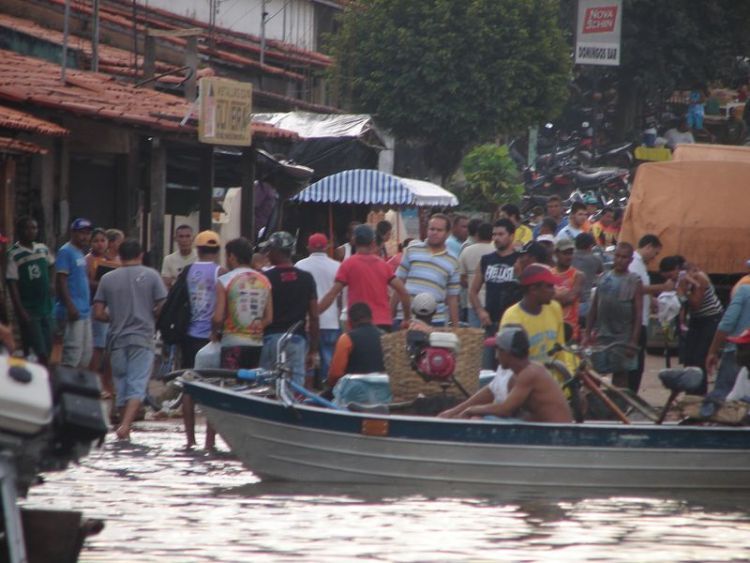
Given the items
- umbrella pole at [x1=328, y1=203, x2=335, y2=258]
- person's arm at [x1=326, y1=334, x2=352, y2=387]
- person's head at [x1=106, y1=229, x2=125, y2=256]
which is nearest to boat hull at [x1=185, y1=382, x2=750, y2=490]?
person's arm at [x1=326, y1=334, x2=352, y2=387]

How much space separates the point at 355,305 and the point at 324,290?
10.6 feet

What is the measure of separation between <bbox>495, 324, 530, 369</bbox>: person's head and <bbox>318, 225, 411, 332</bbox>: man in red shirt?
12.7ft

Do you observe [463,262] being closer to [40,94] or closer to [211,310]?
[211,310]

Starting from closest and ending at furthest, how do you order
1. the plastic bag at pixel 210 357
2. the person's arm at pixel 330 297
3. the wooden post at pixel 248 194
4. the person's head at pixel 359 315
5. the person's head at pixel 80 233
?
the person's head at pixel 359 315 → the plastic bag at pixel 210 357 → the person's arm at pixel 330 297 → the person's head at pixel 80 233 → the wooden post at pixel 248 194

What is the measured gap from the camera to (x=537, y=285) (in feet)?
39.3

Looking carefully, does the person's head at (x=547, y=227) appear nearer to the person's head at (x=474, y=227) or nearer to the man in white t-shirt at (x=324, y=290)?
the person's head at (x=474, y=227)

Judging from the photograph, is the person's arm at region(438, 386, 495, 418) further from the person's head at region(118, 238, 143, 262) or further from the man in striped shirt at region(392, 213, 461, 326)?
the man in striped shirt at region(392, 213, 461, 326)

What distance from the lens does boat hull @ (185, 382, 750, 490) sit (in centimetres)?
1115

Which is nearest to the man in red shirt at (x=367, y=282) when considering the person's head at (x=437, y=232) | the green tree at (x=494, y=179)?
the person's head at (x=437, y=232)

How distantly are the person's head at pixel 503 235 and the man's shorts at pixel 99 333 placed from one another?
373cm

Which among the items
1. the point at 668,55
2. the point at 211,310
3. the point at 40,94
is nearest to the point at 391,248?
the point at 40,94

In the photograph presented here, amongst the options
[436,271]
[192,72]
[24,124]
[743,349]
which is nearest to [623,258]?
[436,271]

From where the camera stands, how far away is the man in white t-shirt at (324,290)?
52.1ft

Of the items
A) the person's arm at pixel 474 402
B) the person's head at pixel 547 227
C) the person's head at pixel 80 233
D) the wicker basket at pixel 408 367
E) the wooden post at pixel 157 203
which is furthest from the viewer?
the wooden post at pixel 157 203
